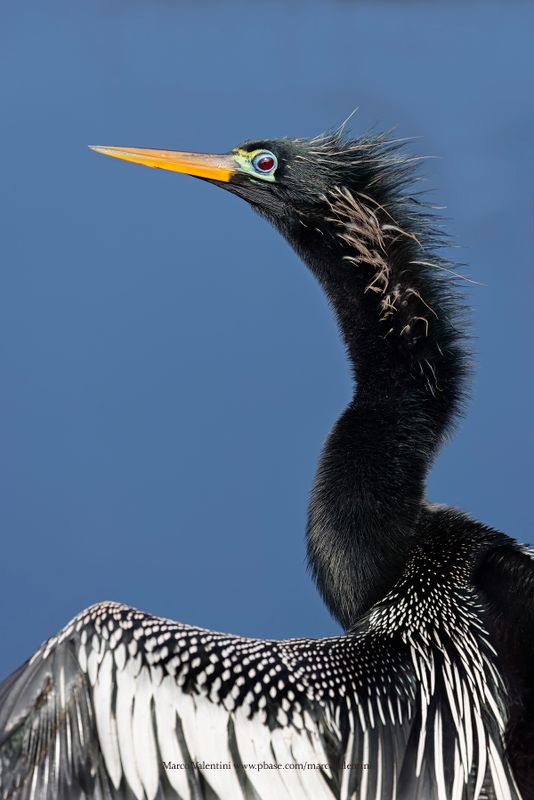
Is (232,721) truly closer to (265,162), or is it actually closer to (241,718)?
(241,718)

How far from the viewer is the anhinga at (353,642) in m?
1.71

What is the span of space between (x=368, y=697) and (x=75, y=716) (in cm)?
51

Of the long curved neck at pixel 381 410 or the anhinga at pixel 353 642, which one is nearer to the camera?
the anhinga at pixel 353 642

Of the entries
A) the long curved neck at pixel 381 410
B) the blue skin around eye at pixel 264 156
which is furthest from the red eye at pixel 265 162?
the long curved neck at pixel 381 410

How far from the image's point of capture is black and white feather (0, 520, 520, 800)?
170 centimetres

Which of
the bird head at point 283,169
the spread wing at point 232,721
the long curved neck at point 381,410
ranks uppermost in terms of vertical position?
the bird head at point 283,169

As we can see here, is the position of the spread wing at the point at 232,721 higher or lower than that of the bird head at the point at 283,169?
lower

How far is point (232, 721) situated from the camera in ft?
5.68

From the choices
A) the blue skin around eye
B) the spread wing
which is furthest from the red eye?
the spread wing

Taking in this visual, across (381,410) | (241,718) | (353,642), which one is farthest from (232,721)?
(381,410)

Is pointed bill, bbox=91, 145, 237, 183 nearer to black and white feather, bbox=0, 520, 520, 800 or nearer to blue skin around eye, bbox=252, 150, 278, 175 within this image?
blue skin around eye, bbox=252, 150, 278, 175

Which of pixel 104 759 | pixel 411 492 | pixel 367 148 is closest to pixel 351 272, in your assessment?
pixel 367 148

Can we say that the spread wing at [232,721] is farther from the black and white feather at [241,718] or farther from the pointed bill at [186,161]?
the pointed bill at [186,161]

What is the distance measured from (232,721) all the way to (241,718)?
0.6 inches
